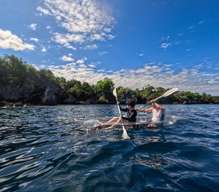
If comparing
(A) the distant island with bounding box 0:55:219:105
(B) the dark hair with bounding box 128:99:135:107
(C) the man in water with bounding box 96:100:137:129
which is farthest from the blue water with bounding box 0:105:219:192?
(A) the distant island with bounding box 0:55:219:105

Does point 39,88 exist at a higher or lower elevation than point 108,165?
higher

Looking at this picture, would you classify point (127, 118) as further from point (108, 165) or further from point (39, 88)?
point (39, 88)

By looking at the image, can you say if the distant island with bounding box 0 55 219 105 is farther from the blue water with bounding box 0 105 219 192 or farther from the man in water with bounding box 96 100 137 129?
the blue water with bounding box 0 105 219 192

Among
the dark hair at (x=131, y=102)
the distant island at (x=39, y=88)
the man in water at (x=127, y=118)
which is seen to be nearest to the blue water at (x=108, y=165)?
the man in water at (x=127, y=118)

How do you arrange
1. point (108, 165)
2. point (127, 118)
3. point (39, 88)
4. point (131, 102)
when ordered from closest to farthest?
point (108, 165) < point (131, 102) < point (127, 118) < point (39, 88)

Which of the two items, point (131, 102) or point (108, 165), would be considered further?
point (131, 102)

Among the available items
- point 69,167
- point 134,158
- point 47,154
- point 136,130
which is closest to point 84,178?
point 69,167

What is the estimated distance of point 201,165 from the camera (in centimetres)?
650

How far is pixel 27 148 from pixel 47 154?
147cm

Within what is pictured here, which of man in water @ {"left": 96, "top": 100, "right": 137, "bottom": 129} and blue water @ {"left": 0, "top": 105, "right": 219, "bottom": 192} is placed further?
man in water @ {"left": 96, "top": 100, "right": 137, "bottom": 129}

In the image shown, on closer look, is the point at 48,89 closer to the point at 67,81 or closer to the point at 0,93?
the point at 0,93

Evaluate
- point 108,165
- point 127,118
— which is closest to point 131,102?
point 127,118

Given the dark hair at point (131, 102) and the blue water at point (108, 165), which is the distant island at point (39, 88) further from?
the blue water at point (108, 165)

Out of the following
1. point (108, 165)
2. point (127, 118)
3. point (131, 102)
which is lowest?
point (108, 165)
